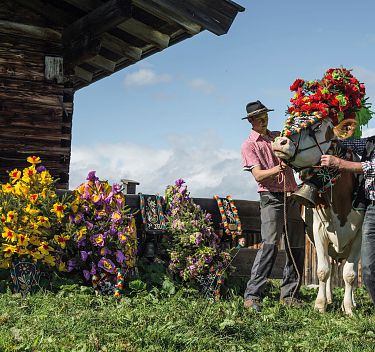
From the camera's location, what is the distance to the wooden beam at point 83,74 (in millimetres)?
14290

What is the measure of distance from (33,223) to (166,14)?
3869 mm

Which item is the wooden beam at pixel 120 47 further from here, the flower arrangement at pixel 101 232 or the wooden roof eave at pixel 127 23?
the flower arrangement at pixel 101 232

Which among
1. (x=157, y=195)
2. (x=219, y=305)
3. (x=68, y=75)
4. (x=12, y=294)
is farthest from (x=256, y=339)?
(x=68, y=75)

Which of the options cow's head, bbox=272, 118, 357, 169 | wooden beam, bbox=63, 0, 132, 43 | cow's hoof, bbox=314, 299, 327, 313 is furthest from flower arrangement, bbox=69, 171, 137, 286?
wooden beam, bbox=63, 0, 132, 43

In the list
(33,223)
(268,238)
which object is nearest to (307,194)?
(268,238)

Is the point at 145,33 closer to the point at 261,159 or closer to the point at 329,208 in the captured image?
the point at 261,159

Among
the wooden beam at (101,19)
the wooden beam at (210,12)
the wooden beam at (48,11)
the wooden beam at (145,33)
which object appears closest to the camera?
the wooden beam at (210,12)

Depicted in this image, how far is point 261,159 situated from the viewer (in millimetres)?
7441

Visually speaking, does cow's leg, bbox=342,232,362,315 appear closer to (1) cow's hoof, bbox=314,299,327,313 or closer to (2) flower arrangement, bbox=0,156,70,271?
(1) cow's hoof, bbox=314,299,327,313

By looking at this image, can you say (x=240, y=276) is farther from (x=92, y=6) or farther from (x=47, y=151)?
(x=92, y=6)

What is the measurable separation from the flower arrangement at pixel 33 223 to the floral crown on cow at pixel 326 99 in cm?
307

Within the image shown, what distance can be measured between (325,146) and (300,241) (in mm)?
1873

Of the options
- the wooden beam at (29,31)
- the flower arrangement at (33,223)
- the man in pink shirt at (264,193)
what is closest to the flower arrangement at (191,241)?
the man in pink shirt at (264,193)

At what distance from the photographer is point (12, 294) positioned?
7.28 meters
